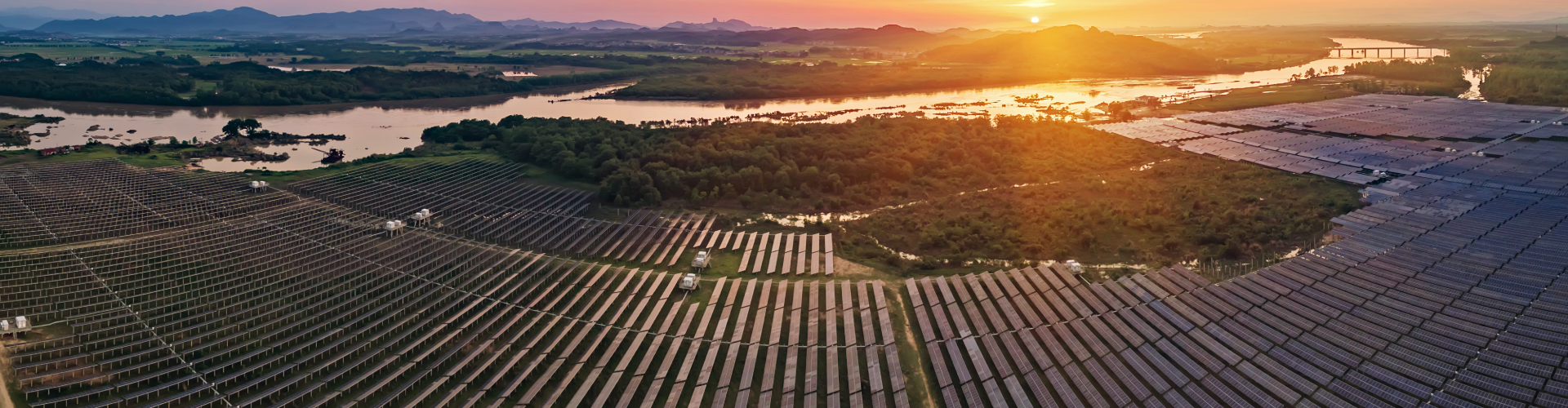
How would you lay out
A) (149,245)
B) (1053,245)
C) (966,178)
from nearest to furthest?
(149,245), (1053,245), (966,178)

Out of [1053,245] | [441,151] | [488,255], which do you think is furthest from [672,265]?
[441,151]

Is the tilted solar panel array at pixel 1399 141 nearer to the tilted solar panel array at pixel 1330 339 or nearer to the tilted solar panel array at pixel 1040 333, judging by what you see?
the tilted solar panel array at pixel 1330 339

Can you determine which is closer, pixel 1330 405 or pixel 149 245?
pixel 1330 405

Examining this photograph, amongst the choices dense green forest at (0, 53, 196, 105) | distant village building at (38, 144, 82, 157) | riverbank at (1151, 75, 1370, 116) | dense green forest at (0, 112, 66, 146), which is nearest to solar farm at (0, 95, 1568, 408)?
distant village building at (38, 144, 82, 157)

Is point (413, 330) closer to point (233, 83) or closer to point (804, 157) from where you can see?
point (804, 157)

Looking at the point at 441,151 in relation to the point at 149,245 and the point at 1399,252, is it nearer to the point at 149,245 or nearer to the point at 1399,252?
the point at 149,245

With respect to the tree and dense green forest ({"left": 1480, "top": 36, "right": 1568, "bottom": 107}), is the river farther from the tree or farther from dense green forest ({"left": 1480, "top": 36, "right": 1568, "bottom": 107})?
dense green forest ({"left": 1480, "top": 36, "right": 1568, "bottom": 107})

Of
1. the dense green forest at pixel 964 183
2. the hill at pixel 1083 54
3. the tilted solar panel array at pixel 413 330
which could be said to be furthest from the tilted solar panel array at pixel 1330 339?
the hill at pixel 1083 54
